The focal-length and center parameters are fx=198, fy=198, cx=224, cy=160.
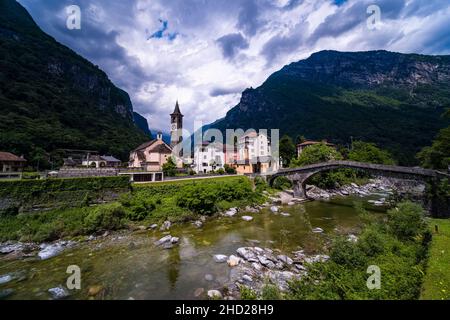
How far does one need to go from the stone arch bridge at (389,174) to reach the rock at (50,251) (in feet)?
102

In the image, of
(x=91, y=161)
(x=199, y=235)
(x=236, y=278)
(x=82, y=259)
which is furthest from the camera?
(x=91, y=161)

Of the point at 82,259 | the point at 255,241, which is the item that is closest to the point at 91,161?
the point at 82,259

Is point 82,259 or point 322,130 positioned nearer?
point 82,259

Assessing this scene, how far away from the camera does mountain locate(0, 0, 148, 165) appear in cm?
6178

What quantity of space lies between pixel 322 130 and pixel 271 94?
228 feet

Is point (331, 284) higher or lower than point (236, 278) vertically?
higher

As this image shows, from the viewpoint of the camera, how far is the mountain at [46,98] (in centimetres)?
6178

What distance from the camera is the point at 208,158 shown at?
171 feet

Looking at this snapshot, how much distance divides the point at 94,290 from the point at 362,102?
16120cm

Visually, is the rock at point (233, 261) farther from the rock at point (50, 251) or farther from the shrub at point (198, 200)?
the rock at point (50, 251)

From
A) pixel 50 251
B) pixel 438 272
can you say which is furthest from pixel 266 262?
pixel 50 251

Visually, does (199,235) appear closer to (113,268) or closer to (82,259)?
(113,268)

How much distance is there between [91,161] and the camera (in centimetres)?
4791

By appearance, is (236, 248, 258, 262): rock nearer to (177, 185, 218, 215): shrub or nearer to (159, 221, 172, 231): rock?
(159, 221, 172, 231): rock
